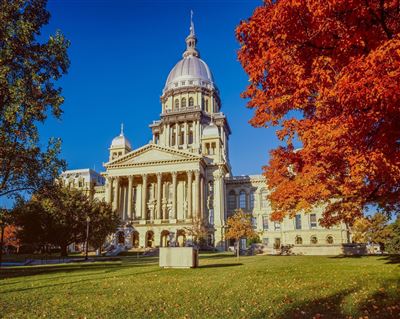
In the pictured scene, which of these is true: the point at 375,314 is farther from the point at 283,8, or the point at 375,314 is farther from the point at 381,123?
the point at 283,8

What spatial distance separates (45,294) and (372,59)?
11.4 metres

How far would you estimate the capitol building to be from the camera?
64375 millimetres

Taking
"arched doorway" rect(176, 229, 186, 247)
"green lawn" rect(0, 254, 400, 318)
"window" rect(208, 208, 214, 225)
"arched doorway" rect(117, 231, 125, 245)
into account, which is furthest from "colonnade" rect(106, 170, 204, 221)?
"green lawn" rect(0, 254, 400, 318)

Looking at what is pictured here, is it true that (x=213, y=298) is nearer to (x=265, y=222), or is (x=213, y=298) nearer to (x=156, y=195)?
(x=156, y=195)

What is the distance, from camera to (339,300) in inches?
360

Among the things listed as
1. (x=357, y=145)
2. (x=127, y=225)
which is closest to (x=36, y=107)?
(x=357, y=145)

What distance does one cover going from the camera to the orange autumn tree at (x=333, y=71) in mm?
8602

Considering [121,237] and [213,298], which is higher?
[213,298]

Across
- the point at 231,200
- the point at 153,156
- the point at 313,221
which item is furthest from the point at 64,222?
the point at 313,221

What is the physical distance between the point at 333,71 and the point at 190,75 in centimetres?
8513

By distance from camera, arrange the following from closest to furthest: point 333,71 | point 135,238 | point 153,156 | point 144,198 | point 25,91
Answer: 1. point 333,71
2. point 25,91
3. point 135,238
4. point 144,198
5. point 153,156

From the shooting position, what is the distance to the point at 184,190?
71.6 m

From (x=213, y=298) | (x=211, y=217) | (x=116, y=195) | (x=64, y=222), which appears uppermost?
(x=116, y=195)

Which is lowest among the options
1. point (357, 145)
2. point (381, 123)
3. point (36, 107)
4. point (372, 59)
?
point (357, 145)
